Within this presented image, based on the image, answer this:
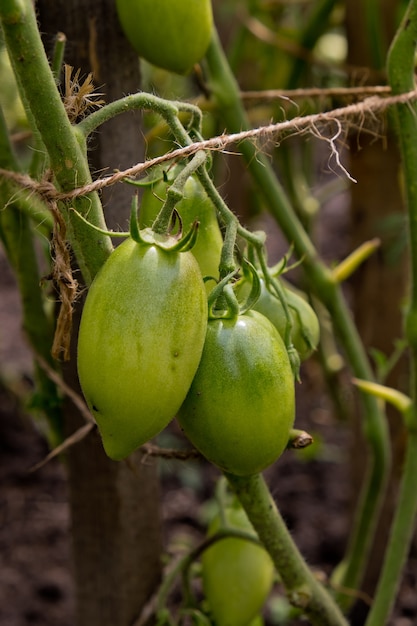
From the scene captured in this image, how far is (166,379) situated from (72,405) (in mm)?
421

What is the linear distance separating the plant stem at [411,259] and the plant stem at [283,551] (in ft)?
0.39

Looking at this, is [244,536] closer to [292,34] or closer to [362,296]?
[362,296]

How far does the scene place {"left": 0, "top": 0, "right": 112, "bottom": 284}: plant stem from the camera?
0.50 meters

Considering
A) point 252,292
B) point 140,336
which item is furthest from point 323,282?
point 140,336

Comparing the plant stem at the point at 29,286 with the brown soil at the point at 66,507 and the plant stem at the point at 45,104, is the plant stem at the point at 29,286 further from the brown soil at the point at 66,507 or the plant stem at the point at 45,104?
the brown soil at the point at 66,507

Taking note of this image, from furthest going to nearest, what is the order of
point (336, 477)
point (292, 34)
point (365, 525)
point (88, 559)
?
point (336, 477) → point (292, 34) → point (365, 525) → point (88, 559)

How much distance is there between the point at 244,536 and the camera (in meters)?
0.84

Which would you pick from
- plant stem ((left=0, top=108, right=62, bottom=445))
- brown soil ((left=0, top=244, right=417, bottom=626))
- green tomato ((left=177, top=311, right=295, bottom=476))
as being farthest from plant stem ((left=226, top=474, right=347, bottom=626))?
brown soil ((left=0, top=244, right=417, bottom=626))

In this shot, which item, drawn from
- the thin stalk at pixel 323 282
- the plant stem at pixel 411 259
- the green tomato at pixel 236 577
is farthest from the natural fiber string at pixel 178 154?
the green tomato at pixel 236 577

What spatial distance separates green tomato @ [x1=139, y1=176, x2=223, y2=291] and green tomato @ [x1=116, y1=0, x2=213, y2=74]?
18 centimetres

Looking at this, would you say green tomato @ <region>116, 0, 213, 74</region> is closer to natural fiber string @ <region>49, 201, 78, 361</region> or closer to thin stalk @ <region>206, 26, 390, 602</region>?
thin stalk @ <region>206, 26, 390, 602</region>

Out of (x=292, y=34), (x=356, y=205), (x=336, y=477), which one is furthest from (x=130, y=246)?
(x=336, y=477)

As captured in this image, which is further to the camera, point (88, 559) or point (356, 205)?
point (356, 205)

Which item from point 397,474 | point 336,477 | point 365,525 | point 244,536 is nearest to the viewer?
point 244,536
